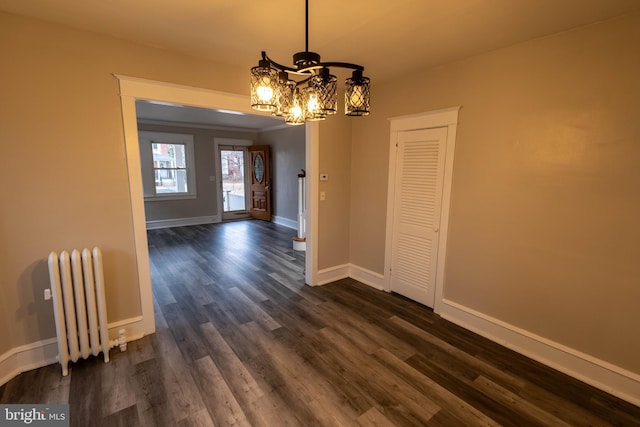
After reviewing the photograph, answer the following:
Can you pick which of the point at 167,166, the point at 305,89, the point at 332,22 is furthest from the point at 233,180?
the point at 305,89

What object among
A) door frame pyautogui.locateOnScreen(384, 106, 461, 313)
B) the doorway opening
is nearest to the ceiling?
door frame pyautogui.locateOnScreen(384, 106, 461, 313)

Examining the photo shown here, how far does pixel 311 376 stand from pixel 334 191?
7.37 ft

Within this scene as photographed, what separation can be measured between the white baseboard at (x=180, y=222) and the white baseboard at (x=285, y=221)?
1.58m

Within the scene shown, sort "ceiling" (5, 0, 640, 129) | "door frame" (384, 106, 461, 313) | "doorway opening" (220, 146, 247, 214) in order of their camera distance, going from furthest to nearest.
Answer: "doorway opening" (220, 146, 247, 214) < "door frame" (384, 106, 461, 313) < "ceiling" (5, 0, 640, 129)

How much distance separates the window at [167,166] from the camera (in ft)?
21.7

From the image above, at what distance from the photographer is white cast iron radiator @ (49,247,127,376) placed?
6.71 ft

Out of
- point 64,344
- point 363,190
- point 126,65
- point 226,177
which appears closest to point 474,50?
point 363,190

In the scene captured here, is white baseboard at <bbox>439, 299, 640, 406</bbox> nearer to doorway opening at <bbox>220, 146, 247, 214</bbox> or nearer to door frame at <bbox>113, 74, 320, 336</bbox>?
door frame at <bbox>113, 74, 320, 336</bbox>

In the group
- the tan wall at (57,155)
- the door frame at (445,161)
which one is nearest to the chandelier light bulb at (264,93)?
the tan wall at (57,155)

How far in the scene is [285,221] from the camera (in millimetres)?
7461

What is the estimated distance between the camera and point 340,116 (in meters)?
3.63

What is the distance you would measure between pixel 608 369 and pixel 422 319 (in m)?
1.37

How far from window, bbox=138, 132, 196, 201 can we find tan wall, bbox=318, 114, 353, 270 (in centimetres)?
498

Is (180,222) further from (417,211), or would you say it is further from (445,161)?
(445,161)
